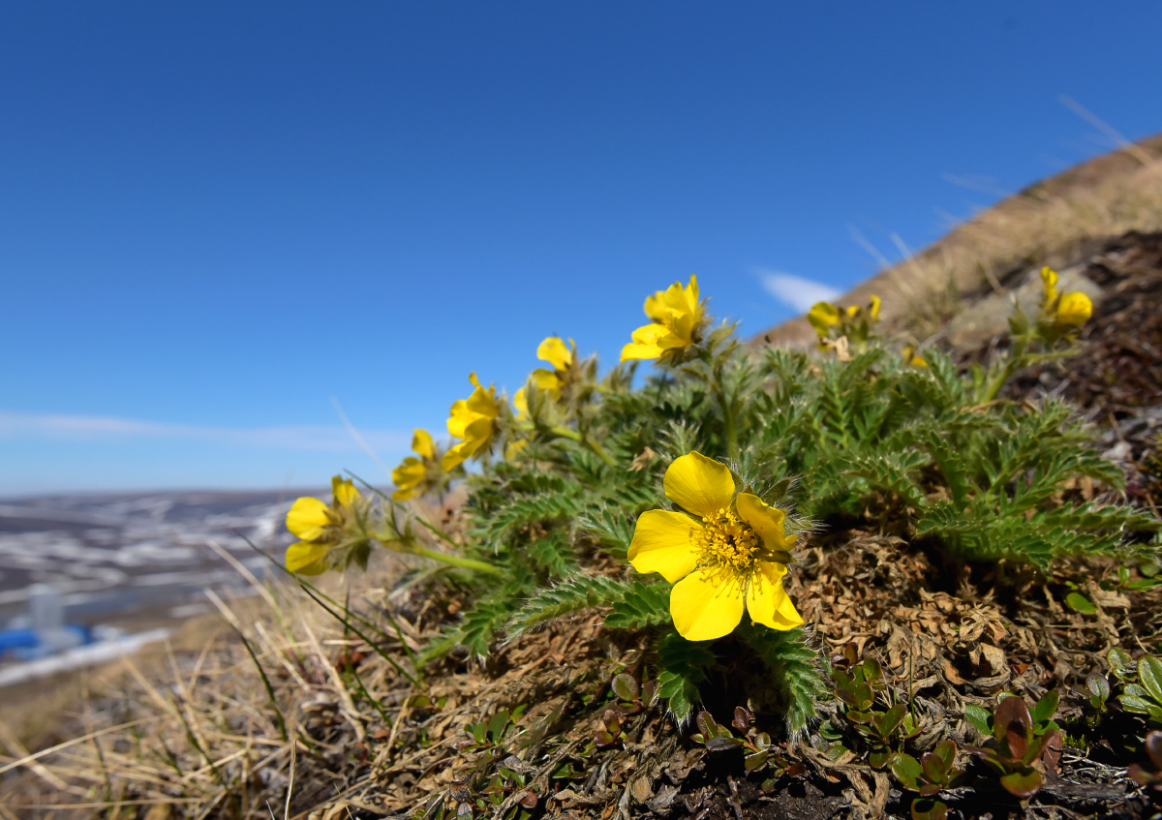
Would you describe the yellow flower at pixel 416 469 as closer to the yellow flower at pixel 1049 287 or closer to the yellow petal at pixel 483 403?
the yellow petal at pixel 483 403

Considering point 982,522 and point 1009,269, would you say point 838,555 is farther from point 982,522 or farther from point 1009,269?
point 1009,269

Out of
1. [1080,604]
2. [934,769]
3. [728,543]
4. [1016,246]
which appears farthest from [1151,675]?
[1016,246]

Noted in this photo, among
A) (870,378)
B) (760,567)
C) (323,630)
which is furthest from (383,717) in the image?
(870,378)

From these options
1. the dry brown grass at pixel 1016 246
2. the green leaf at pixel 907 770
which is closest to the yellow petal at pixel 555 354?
the green leaf at pixel 907 770

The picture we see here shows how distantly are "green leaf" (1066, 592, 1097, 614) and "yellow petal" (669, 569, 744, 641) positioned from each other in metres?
1.25

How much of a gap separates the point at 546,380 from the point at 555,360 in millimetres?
106

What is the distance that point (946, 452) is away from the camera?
2094mm

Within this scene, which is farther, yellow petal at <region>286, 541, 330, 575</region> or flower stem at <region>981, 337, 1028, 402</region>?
flower stem at <region>981, 337, 1028, 402</region>

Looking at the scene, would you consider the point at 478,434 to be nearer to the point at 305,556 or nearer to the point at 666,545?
the point at 305,556

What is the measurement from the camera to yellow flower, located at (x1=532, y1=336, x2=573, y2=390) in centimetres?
273

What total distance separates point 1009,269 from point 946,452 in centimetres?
600

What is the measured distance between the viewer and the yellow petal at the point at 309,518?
2.35 meters

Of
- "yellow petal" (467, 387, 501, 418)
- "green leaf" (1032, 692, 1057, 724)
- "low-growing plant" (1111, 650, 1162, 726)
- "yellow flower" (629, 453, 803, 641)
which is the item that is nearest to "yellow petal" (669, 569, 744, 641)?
"yellow flower" (629, 453, 803, 641)

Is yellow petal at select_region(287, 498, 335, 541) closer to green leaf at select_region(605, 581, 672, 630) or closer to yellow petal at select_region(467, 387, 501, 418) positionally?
yellow petal at select_region(467, 387, 501, 418)
